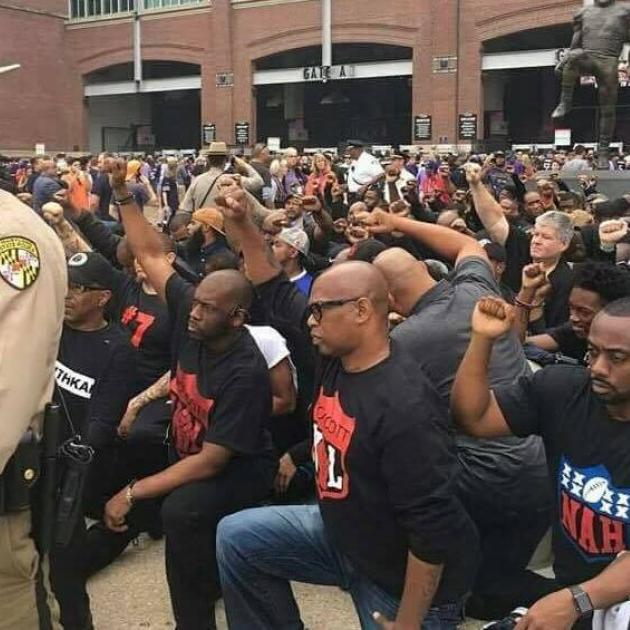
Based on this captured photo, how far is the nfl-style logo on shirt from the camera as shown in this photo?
2492 millimetres

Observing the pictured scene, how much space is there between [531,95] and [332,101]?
29.4 ft

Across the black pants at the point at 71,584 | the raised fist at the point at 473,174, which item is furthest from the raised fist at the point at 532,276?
the black pants at the point at 71,584

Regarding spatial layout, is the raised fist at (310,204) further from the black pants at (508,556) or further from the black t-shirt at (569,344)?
the black pants at (508,556)

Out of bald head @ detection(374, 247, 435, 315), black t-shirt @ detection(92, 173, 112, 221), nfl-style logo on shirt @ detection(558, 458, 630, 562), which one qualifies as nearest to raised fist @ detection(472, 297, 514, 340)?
nfl-style logo on shirt @ detection(558, 458, 630, 562)

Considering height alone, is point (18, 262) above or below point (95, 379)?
above

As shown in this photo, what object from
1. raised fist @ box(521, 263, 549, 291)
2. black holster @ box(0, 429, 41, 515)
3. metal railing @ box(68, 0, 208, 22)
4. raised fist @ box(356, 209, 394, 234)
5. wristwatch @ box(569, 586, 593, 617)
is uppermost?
metal railing @ box(68, 0, 208, 22)

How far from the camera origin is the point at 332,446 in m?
2.70

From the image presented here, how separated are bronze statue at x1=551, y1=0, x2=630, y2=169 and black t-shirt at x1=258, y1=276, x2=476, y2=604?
992 cm

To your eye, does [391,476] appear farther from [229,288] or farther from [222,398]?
[229,288]

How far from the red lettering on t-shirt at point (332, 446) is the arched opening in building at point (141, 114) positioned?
4551 cm

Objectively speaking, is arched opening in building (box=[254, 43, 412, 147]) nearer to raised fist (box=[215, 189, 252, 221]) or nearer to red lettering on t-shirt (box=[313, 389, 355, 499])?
raised fist (box=[215, 189, 252, 221])

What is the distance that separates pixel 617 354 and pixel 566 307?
3.13 metres

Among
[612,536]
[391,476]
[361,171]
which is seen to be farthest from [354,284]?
[361,171]

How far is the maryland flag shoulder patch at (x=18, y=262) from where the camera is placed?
2.17 meters
